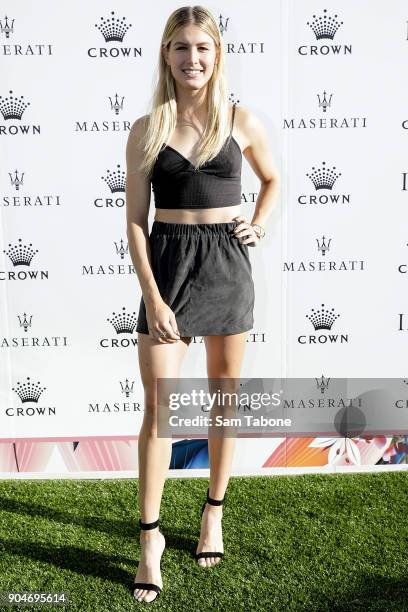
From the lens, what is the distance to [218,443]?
2.51 m

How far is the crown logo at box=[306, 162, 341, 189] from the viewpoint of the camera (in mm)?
2924

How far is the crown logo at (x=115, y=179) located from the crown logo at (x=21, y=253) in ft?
1.59

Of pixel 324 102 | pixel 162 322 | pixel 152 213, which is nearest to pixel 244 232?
pixel 162 322

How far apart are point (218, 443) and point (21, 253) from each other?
1.34 metres

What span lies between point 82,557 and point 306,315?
1.55 metres

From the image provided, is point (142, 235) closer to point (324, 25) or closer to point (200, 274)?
point (200, 274)

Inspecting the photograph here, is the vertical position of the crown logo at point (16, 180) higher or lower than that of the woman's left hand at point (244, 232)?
higher

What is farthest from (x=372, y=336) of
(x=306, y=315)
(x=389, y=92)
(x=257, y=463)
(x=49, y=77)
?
(x=49, y=77)

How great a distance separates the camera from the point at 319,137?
2.88 meters

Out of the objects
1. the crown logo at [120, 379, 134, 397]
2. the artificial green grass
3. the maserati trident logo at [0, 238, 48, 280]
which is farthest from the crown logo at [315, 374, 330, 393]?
the maserati trident logo at [0, 238, 48, 280]

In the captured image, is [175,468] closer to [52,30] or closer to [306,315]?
[306,315]

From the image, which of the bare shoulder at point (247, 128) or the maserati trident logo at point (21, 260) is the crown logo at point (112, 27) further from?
the maserati trident logo at point (21, 260)

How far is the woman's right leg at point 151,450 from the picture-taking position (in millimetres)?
2275

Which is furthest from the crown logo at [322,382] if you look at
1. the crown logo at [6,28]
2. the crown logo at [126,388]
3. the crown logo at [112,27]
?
the crown logo at [6,28]
